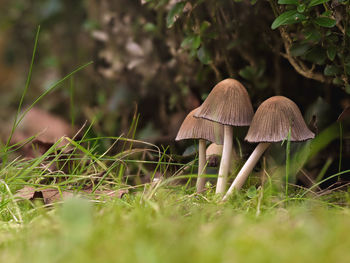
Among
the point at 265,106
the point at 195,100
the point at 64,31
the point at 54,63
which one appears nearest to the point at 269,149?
the point at 265,106

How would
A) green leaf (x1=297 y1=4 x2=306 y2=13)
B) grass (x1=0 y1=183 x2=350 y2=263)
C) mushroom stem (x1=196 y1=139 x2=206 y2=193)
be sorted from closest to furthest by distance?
grass (x1=0 y1=183 x2=350 y2=263) < green leaf (x1=297 y1=4 x2=306 y2=13) < mushroom stem (x1=196 y1=139 x2=206 y2=193)

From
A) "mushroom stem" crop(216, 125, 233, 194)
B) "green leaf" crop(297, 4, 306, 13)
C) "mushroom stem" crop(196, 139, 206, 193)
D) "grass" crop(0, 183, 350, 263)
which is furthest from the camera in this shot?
"mushroom stem" crop(196, 139, 206, 193)

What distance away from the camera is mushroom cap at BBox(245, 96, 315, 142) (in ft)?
4.66

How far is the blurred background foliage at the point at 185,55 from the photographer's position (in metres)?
1.64

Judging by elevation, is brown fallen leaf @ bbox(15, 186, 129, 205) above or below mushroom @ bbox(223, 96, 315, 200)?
below

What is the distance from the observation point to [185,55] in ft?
7.55

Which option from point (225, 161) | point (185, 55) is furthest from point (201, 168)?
point (185, 55)

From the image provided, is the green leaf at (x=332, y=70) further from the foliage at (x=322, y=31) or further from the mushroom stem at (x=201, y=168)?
the mushroom stem at (x=201, y=168)

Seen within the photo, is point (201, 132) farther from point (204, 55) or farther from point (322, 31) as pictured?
point (322, 31)

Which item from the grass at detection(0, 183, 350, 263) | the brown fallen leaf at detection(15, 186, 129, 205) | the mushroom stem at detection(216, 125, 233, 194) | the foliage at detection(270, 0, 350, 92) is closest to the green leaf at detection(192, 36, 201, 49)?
the foliage at detection(270, 0, 350, 92)

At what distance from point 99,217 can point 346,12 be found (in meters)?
1.04

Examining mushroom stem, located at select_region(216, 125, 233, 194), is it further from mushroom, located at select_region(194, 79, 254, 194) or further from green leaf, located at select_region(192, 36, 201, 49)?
green leaf, located at select_region(192, 36, 201, 49)

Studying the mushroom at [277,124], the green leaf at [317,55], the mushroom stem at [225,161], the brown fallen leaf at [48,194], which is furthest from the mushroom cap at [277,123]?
the brown fallen leaf at [48,194]

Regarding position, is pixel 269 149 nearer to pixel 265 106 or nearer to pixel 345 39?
pixel 265 106
